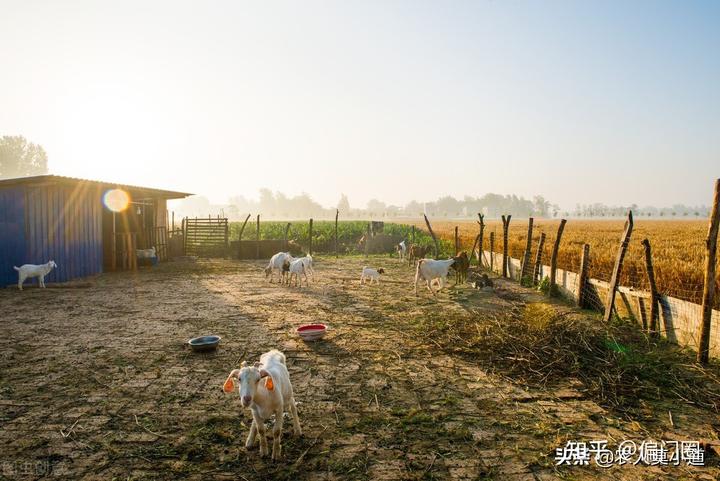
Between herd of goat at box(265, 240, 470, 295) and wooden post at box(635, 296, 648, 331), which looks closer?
wooden post at box(635, 296, 648, 331)

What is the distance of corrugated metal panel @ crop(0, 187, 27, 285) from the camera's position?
14.7 meters

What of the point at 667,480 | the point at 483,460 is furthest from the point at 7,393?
the point at 667,480

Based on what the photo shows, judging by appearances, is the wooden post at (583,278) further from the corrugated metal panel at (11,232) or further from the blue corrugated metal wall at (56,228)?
the corrugated metal panel at (11,232)

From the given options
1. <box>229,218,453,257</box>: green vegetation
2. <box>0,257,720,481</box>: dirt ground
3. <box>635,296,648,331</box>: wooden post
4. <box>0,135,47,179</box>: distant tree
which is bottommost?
<box>0,257,720,481</box>: dirt ground

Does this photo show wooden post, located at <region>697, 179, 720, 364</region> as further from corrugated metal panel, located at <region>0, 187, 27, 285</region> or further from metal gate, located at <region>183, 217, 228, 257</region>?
metal gate, located at <region>183, 217, 228, 257</region>

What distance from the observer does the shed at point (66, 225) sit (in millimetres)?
15000

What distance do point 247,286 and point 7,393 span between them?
32.8 ft

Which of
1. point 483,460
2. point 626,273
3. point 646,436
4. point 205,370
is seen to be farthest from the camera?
point 626,273

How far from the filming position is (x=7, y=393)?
589cm

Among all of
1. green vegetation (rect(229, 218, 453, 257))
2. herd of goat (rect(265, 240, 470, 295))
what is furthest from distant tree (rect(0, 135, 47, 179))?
herd of goat (rect(265, 240, 470, 295))

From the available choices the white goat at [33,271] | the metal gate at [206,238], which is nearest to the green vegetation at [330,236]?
the metal gate at [206,238]

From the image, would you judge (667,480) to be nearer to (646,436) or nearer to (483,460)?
(646,436)

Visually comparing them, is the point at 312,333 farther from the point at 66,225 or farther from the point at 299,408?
the point at 66,225

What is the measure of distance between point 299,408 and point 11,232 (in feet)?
51.8
